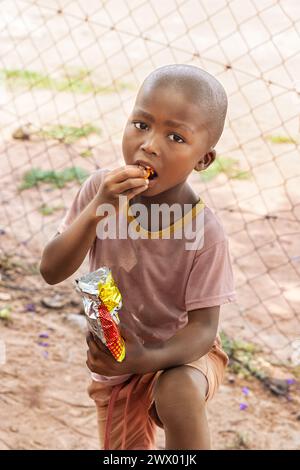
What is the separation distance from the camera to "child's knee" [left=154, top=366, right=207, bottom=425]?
1.64 meters

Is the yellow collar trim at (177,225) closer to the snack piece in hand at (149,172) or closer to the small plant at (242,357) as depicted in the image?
the snack piece in hand at (149,172)

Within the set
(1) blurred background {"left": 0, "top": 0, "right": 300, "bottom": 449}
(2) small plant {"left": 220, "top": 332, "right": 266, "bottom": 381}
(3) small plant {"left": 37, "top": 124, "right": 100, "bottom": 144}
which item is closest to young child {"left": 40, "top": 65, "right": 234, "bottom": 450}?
(1) blurred background {"left": 0, "top": 0, "right": 300, "bottom": 449}

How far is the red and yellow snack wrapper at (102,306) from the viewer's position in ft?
5.10

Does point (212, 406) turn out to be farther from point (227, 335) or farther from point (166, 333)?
point (166, 333)

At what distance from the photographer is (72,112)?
17.7ft

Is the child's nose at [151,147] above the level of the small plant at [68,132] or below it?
above

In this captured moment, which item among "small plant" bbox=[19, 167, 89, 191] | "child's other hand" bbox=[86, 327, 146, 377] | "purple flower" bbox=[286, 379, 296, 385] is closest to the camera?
"child's other hand" bbox=[86, 327, 146, 377]

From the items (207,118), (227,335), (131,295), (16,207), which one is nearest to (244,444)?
(227,335)

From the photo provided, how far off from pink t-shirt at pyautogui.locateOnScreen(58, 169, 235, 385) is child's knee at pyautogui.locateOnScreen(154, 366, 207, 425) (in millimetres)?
166

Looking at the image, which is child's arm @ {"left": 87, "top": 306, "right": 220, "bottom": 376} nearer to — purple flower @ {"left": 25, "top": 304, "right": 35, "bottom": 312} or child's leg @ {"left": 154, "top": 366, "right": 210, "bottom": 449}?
child's leg @ {"left": 154, "top": 366, "right": 210, "bottom": 449}

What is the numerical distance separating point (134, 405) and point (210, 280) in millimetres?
424

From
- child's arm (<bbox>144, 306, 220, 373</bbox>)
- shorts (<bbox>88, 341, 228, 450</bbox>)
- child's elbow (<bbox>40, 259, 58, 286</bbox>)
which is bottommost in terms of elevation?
shorts (<bbox>88, 341, 228, 450</bbox>)

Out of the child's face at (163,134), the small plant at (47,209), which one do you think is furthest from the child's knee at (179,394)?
the small plant at (47,209)

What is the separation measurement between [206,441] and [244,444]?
103 centimetres
